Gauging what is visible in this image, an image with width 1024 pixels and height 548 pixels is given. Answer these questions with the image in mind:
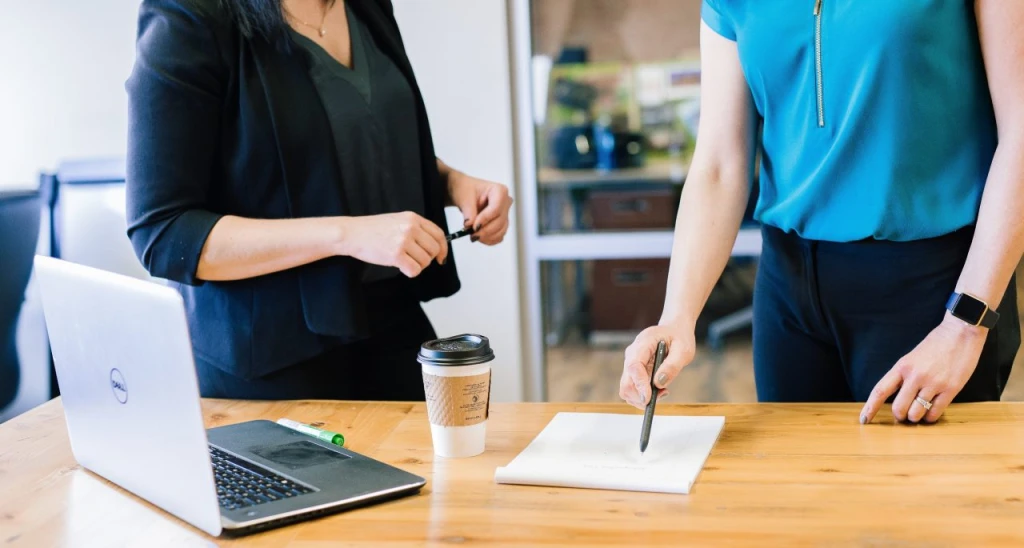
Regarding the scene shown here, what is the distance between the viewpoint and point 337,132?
157 centimetres

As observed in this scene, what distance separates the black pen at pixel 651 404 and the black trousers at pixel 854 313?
0.95 feet

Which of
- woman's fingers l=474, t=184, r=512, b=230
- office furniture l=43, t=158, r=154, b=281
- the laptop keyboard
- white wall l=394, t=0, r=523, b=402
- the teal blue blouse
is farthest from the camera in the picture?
white wall l=394, t=0, r=523, b=402

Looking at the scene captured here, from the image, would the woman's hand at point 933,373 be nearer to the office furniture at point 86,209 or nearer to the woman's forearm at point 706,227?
the woman's forearm at point 706,227

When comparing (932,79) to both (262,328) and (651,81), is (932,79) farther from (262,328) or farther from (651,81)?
(651,81)

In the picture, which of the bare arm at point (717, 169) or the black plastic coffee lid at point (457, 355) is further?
the bare arm at point (717, 169)

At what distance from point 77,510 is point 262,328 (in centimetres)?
48

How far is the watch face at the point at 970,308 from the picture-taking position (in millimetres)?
1225

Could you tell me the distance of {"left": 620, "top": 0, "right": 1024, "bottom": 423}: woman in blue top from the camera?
1.23 m

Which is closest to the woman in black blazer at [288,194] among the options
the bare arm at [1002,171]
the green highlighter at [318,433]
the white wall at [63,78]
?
the green highlighter at [318,433]

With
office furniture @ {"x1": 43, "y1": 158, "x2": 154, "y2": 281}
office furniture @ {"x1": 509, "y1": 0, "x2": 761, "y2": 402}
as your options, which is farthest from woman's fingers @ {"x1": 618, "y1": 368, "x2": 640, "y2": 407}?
office furniture @ {"x1": 509, "y1": 0, "x2": 761, "y2": 402}

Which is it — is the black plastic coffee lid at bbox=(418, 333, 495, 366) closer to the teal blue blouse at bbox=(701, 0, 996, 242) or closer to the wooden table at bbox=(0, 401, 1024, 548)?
the wooden table at bbox=(0, 401, 1024, 548)

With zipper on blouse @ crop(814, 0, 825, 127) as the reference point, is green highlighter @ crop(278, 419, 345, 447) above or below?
below

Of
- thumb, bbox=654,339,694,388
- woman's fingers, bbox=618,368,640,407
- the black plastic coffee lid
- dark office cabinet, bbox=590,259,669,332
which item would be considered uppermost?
the black plastic coffee lid

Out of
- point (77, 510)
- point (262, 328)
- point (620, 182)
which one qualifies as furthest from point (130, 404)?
point (620, 182)
